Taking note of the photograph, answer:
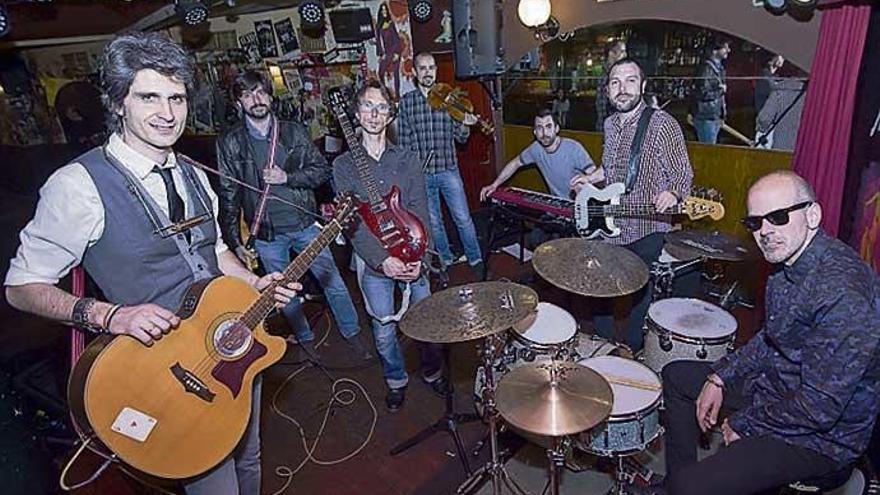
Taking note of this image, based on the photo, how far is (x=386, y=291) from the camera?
280cm

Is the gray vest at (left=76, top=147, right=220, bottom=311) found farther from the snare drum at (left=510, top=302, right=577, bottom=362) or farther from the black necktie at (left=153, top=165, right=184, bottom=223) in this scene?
the snare drum at (left=510, top=302, right=577, bottom=362)

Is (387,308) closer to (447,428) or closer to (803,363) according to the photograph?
(447,428)

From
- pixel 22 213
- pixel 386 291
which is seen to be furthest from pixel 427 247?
pixel 22 213

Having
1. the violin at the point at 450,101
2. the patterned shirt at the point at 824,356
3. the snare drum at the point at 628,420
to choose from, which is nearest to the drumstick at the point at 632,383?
the snare drum at the point at 628,420

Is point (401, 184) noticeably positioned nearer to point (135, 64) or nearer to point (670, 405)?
point (135, 64)

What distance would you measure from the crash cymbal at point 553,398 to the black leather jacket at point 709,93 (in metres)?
2.79

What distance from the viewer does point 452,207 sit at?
4.72 meters

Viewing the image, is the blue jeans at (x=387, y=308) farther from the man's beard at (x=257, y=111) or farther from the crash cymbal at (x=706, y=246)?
Answer: the crash cymbal at (x=706, y=246)

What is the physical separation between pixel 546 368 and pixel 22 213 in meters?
4.11

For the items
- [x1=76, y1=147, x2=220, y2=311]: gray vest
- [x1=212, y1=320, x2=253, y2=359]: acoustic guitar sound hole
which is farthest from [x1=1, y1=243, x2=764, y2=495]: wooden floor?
[x1=76, y1=147, x2=220, y2=311]: gray vest

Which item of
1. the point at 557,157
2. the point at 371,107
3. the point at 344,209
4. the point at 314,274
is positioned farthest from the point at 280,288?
the point at 557,157

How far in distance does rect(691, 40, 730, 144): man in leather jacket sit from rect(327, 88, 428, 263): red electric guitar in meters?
2.58

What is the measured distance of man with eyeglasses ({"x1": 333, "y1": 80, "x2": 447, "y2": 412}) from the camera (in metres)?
2.65

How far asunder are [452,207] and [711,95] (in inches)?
85.0
